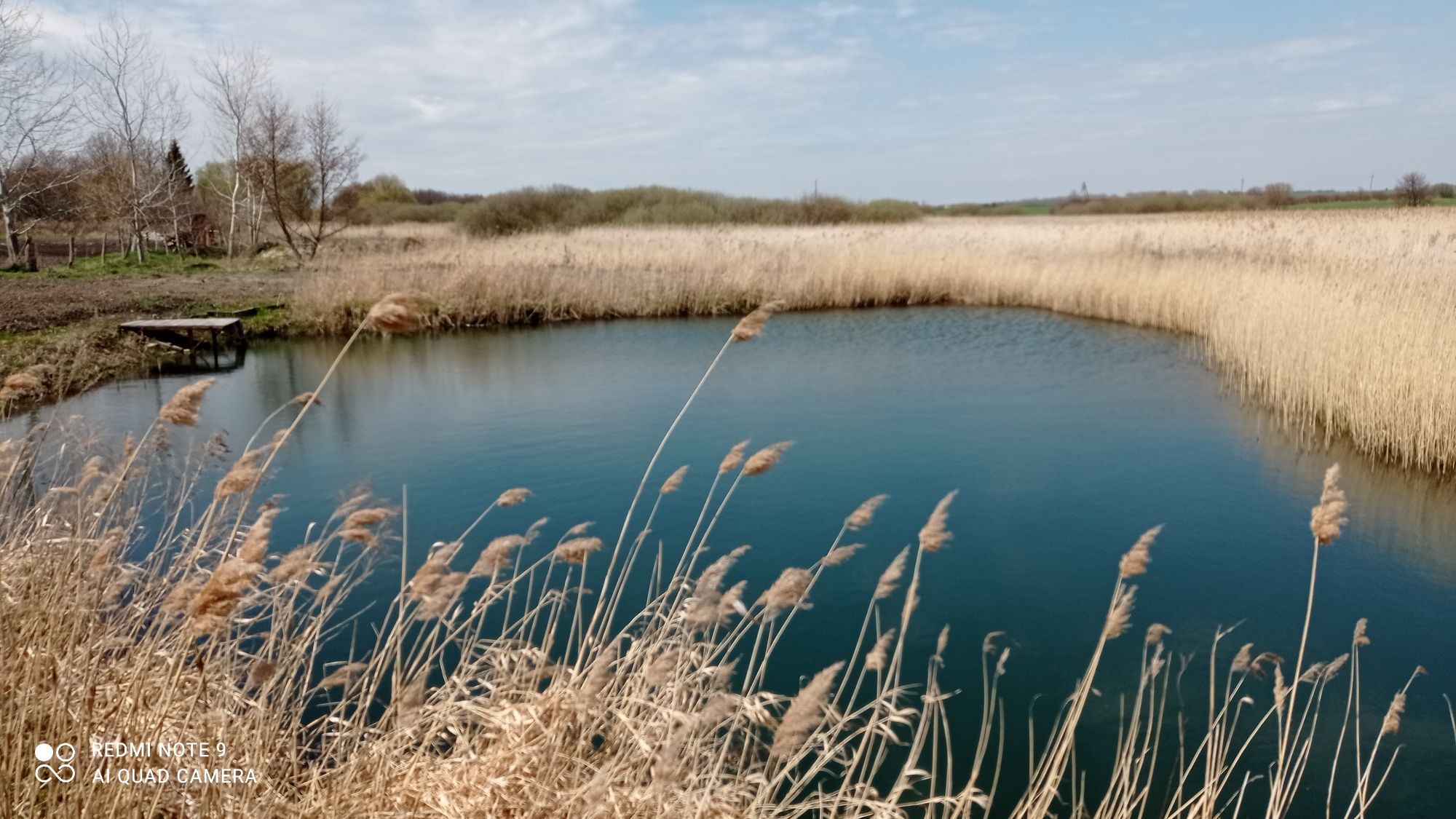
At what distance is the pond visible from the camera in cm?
381

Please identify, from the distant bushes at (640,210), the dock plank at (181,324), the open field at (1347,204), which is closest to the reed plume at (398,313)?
the dock plank at (181,324)

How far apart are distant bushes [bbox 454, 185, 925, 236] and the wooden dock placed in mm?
13824

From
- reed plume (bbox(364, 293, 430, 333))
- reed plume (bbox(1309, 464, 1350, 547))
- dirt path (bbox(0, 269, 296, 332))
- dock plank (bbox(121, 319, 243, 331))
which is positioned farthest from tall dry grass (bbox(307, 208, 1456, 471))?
reed plume (bbox(364, 293, 430, 333))

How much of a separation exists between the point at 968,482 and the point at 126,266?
16.8 metres

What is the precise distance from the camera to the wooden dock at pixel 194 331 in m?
9.59

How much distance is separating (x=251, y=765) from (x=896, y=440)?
531 cm

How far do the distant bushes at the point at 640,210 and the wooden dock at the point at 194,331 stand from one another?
45.4 ft

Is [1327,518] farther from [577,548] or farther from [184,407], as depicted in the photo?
[184,407]

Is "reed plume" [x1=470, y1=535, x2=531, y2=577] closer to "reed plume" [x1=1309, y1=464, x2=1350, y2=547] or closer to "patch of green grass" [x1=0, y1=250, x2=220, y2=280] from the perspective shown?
"reed plume" [x1=1309, y1=464, x2=1350, y2=547]

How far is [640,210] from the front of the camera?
25875mm

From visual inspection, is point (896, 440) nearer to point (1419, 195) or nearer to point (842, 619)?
point (842, 619)

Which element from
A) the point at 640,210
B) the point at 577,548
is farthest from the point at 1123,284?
the point at 640,210

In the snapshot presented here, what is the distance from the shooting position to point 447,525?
16.4 feet

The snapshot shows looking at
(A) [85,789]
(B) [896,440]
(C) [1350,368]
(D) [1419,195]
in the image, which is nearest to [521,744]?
(A) [85,789]
